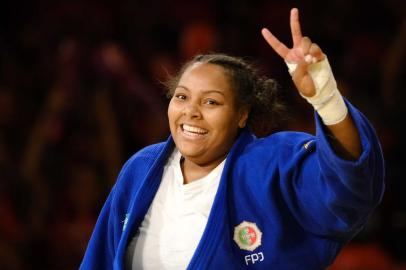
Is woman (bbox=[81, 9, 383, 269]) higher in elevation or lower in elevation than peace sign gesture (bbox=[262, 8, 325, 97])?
lower

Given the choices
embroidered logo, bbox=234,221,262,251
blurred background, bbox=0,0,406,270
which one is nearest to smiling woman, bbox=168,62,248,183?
embroidered logo, bbox=234,221,262,251

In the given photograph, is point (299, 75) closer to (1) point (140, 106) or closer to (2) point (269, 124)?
(2) point (269, 124)

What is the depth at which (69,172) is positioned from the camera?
382 centimetres

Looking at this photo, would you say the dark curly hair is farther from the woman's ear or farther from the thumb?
the thumb

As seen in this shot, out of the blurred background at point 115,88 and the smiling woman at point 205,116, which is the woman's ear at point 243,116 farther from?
the blurred background at point 115,88

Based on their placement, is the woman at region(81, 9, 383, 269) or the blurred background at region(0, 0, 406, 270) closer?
the woman at region(81, 9, 383, 269)

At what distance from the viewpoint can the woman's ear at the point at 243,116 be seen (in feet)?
6.97

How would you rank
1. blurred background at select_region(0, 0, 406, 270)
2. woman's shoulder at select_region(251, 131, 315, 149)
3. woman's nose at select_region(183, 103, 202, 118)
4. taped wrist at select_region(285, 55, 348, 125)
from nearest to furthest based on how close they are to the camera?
taped wrist at select_region(285, 55, 348, 125)
woman's shoulder at select_region(251, 131, 315, 149)
woman's nose at select_region(183, 103, 202, 118)
blurred background at select_region(0, 0, 406, 270)

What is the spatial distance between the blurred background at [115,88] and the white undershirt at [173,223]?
1559 millimetres

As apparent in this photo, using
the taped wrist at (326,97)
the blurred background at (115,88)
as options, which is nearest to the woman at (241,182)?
the taped wrist at (326,97)

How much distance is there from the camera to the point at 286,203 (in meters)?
1.90

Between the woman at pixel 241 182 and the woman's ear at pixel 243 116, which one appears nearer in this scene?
the woman at pixel 241 182

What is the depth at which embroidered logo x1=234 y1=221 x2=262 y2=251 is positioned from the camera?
75.5 inches

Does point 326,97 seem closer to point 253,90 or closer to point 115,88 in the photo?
point 253,90
